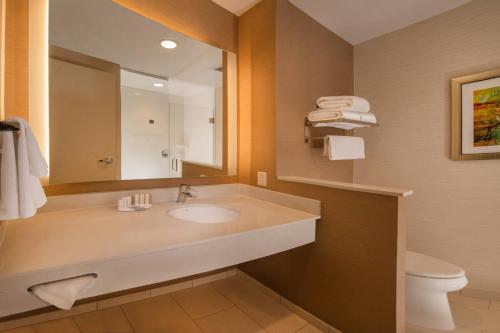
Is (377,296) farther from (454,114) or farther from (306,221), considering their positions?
(454,114)

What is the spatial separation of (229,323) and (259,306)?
245mm

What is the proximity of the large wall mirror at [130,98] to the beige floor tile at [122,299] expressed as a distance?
0.82m

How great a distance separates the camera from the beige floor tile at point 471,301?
164 cm

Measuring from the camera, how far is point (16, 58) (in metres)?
1.11

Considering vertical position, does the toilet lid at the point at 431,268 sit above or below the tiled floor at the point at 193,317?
above

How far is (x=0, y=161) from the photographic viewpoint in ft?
2.14

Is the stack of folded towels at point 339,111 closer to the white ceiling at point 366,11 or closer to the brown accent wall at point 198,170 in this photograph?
the white ceiling at point 366,11

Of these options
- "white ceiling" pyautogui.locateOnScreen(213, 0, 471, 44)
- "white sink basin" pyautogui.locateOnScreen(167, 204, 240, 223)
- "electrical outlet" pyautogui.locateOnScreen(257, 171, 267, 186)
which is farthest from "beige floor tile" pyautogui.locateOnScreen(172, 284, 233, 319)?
"white ceiling" pyautogui.locateOnScreen(213, 0, 471, 44)

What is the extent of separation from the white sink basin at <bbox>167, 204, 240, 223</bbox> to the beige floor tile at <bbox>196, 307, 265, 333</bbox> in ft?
1.98

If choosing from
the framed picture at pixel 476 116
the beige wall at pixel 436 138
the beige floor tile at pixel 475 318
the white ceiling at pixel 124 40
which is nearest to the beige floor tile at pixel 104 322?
the white ceiling at pixel 124 40

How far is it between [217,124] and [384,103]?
1504 millimetres

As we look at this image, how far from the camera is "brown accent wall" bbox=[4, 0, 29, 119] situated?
1.09 meters

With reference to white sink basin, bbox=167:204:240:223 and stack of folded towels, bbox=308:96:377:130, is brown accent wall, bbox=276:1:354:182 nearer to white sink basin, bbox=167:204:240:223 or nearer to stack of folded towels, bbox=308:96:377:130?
stack of folded towels, bbox=308:96:377:130

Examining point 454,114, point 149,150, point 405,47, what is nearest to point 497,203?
point 454,114
